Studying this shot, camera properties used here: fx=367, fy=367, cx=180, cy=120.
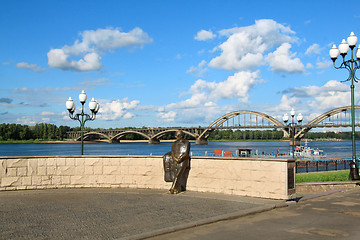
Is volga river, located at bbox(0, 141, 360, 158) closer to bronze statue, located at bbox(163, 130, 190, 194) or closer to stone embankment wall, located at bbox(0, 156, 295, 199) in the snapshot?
stone embankment wall, located at bbox(0, 156, 295, 199)

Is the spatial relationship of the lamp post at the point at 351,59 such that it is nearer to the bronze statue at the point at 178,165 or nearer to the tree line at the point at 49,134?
the bronze statue at the point at 178,165

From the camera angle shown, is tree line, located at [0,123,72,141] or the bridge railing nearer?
the bridge railing

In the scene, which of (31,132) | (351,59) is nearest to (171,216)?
(351,59)

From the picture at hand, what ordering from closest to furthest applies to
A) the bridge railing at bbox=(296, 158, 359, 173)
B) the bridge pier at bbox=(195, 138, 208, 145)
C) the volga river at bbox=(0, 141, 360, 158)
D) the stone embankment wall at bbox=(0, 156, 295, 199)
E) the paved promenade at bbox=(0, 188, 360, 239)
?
1. the paved promenade at bbox=(0, 188, 360, 239)
2. the stone embankment wall at bbox=(0, 156, 295, 199)
3. the bridge railing at bbox=(296, 158, 359, 173)
4. the volga river at bbox=(0, 141, 360, 158)
5. the bridge pier at bbox=(195, 138, 208, 145)

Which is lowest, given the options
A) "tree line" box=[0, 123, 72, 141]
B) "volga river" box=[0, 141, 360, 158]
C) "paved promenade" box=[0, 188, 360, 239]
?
"volga river" box=[0, 141, 360, 158]

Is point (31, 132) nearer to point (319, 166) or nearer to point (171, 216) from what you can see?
point (319, 166)

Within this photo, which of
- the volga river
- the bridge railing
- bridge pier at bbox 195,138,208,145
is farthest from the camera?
bridge pier at bbox 195,138,208,145

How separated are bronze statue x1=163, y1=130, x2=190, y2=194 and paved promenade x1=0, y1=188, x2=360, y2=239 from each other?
451mm

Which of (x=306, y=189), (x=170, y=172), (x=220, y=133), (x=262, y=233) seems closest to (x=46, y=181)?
(x=170, y=172)

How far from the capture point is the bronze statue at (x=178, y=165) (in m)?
10.6

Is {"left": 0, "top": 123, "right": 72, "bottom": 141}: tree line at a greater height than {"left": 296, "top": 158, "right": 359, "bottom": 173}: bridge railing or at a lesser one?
greater

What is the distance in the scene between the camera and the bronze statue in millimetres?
10617

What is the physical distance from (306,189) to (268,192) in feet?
17.8

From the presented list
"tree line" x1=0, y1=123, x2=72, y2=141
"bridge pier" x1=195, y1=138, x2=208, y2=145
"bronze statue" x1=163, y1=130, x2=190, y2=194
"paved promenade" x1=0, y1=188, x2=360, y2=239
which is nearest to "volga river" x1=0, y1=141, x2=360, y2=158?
"bridge pier" x1=195, y1=138, x2=208, y2=145
